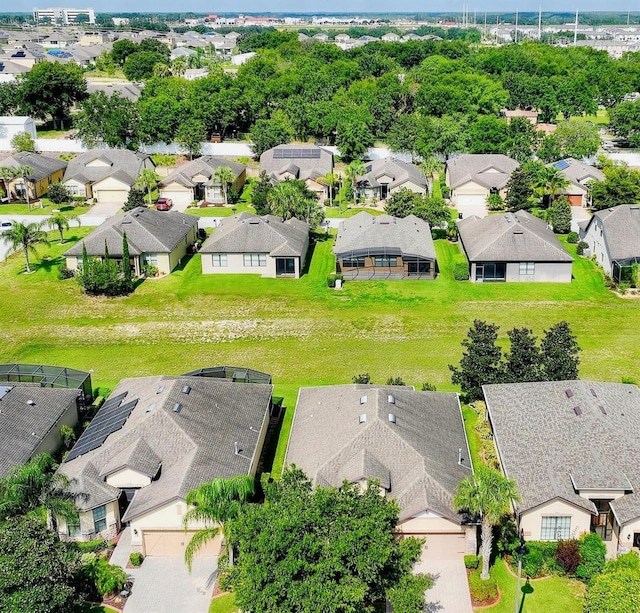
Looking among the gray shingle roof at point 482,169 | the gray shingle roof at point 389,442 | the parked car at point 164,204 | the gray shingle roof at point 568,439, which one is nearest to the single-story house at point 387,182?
the gray shingle roof at point 482,169

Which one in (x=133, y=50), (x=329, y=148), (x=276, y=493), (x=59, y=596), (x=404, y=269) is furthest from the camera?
(x=133, y=50)

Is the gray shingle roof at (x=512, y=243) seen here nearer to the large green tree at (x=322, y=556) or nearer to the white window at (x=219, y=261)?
the white window at (x=219, y=261)

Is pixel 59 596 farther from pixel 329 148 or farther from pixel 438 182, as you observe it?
Answer: pixel 329 148

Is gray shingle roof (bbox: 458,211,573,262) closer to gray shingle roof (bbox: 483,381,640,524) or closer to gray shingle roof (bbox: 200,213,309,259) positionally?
gray shingle roof (bbox: 200,213,309,259)

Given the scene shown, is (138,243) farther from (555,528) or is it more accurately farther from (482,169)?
(555,528)

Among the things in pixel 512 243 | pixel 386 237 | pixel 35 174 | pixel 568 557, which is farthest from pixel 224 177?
pixel 568 557

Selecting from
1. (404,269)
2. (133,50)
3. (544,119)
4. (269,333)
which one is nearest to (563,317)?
(404,269)
